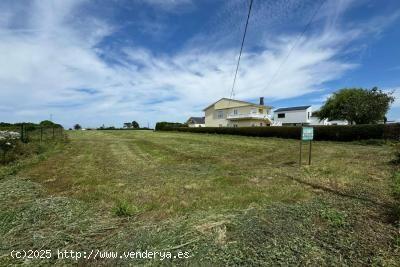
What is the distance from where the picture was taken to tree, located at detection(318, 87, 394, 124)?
29.9 m

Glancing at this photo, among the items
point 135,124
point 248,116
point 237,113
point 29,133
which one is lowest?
point 29,133

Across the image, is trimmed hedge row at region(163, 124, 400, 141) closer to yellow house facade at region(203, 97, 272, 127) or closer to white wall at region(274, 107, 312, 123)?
yellow house facade at region(203, 97, 272, 127)

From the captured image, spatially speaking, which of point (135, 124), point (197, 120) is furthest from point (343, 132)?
point (135, 124)

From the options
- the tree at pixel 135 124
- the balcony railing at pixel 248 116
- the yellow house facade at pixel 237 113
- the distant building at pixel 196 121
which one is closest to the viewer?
the balcony railing at pixel 248 116

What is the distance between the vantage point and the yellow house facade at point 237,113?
46.9 metres

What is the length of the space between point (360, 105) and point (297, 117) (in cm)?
1774

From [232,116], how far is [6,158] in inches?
1679

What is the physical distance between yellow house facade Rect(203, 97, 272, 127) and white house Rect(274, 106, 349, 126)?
10.7ft

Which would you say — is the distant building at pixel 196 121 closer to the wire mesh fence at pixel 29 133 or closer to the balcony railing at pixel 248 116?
the balcony railing at pixel 248 116

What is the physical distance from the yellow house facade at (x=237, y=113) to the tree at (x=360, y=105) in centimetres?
1345

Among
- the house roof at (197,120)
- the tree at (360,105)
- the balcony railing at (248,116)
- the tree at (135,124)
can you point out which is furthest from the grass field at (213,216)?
the tree at (135,124)

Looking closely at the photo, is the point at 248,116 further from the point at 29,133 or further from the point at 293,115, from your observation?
the point at 29,133

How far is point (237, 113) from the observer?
4859 centimetres

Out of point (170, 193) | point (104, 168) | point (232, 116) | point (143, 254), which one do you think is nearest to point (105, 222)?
point (143, 254)
